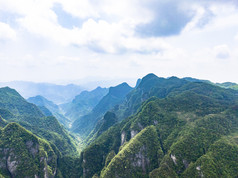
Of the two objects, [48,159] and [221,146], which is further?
[48,159]

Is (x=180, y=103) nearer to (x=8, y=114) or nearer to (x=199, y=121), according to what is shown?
(x=199, y=121)

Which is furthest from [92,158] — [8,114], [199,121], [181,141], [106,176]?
[8,114]

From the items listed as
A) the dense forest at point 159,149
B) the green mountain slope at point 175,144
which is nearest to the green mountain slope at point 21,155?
the dense forest at point 159,149

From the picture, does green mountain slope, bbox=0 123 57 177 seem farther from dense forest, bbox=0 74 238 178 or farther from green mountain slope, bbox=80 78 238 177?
green mountain slope, bbox=80 78 238 177

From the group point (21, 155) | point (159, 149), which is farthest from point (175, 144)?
point (21, 155)

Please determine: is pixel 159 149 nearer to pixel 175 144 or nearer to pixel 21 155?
pixel 175 144

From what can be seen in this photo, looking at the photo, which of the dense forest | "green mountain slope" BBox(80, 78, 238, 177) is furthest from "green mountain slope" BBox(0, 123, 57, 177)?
"green mountain slope" BBox(80, 78, 238, 177)

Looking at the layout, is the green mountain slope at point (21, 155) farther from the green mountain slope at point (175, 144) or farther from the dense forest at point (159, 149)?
the green mountain slope at point (175, 144)

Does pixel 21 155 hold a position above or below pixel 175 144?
below
